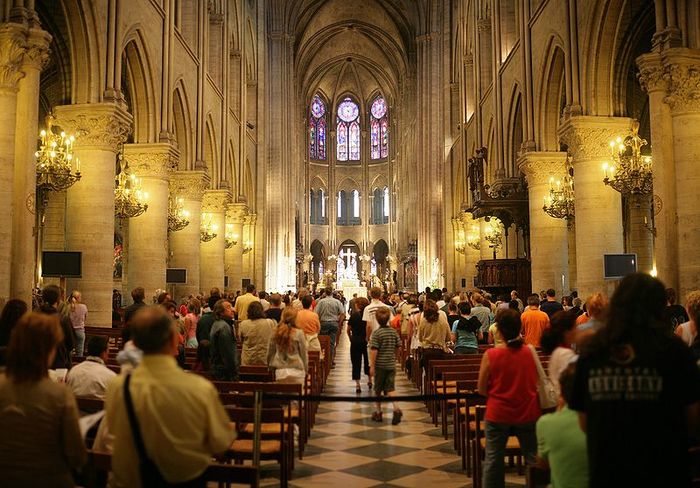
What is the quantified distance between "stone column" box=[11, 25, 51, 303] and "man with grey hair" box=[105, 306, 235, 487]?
896 centimetres

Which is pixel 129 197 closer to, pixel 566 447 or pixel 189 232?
pixel 189 232

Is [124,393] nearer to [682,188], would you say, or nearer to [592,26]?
[682,188]

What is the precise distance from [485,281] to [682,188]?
10677 millimetres

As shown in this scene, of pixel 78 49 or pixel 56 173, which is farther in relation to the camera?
pixel 78 49

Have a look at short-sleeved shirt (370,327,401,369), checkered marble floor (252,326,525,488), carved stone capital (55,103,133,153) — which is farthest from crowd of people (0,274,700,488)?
carved stone capital (55,103,133,153)

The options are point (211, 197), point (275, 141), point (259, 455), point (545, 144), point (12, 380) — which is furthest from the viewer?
point (275, 141)

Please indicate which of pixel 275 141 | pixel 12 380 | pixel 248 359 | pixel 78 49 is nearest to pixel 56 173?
pixel 78 49

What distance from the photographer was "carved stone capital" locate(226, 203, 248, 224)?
1201 inches

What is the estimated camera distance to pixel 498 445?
206 inches

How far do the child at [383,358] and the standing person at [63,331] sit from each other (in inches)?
162

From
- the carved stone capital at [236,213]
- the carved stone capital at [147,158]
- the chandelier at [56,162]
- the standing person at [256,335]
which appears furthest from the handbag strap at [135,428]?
the carved stone capital at [236,213]

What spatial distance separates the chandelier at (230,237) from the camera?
30016mm

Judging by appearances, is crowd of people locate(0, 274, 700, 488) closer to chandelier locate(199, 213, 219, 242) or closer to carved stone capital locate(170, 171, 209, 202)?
carved stone capital locate(170, 171, 209, 202)

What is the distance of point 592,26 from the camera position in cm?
1574
